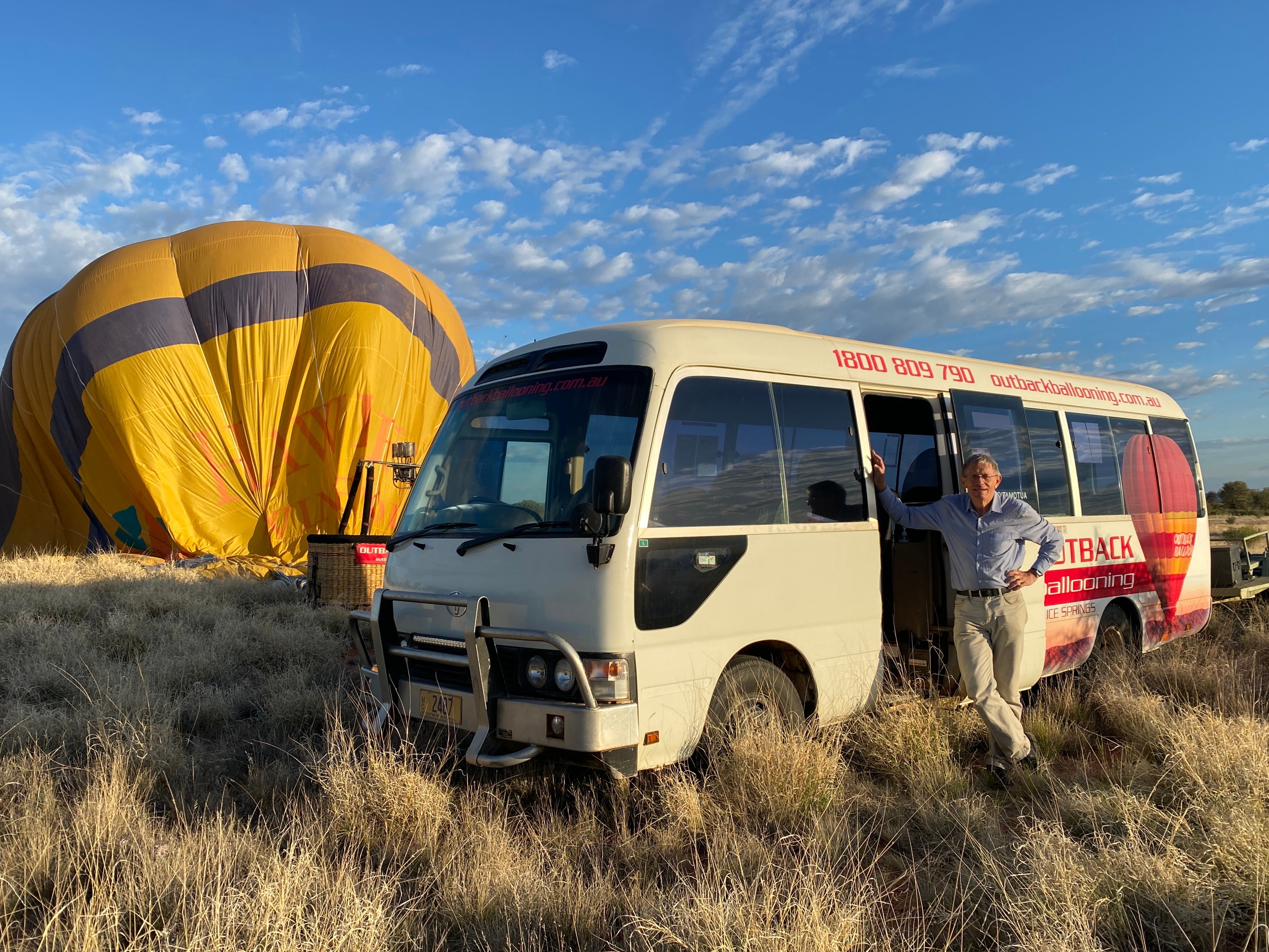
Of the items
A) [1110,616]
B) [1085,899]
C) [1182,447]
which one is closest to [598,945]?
[1085,899]

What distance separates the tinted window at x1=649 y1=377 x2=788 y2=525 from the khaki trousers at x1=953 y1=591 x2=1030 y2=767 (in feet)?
4.91

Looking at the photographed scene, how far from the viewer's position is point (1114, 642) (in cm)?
790

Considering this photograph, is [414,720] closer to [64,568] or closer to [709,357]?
[709,357]

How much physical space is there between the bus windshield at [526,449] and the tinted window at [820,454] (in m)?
1.14

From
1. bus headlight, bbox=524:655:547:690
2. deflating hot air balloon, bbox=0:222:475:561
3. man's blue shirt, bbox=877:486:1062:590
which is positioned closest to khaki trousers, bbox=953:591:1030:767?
man's blue shirt, bbox=877:486:1062:590

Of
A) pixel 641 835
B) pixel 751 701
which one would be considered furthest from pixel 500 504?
pixel 641 835

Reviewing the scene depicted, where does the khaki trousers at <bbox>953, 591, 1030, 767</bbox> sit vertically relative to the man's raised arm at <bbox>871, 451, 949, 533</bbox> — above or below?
below

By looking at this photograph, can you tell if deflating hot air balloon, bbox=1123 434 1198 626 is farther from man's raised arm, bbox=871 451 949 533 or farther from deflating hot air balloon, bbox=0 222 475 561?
deflating hot air balloon, bbox=0 222 475 561

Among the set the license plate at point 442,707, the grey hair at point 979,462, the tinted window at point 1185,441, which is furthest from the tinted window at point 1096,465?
the license plate at point 442,707

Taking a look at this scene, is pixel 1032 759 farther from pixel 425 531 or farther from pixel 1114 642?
pixel 425 531

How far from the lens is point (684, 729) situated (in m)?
4.71

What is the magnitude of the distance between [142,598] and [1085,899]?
11.4 meters

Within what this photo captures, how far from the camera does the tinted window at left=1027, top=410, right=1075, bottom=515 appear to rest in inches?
288

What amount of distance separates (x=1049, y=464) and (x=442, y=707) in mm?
5473
